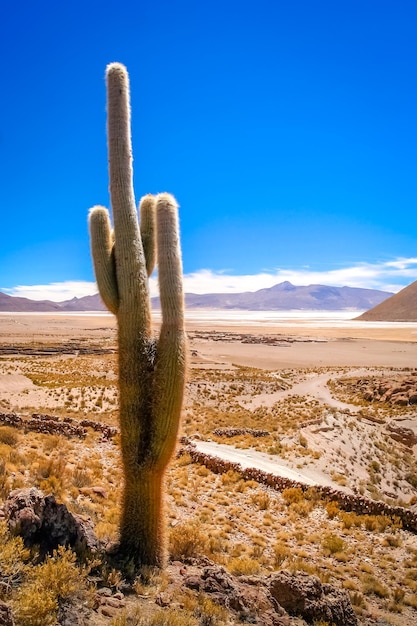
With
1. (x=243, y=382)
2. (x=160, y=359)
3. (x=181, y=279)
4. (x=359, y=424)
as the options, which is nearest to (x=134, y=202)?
(x=181, y=279)

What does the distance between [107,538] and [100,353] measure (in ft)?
163

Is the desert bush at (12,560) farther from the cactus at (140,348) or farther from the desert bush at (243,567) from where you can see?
the desert bush at (243,567)

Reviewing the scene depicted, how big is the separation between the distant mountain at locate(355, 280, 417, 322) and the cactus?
182 meters

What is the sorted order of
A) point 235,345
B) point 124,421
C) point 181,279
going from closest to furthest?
point 124,421 → point 181,279 → point 235,345

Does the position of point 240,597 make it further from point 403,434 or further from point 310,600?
point 403,434

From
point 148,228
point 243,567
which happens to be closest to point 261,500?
point 243,567

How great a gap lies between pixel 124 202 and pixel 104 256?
3.24 feet

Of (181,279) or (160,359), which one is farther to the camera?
(181,279)

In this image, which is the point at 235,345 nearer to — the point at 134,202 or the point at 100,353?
the point at 100,353


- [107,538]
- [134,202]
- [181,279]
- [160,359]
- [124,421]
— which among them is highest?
[134,202]

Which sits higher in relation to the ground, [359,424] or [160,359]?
[160,359]

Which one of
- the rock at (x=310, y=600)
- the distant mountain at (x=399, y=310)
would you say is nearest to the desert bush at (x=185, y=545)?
the rock at (x=310, y=600)

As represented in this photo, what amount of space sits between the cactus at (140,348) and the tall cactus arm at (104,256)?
0.02 metres

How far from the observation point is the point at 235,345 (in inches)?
2899
